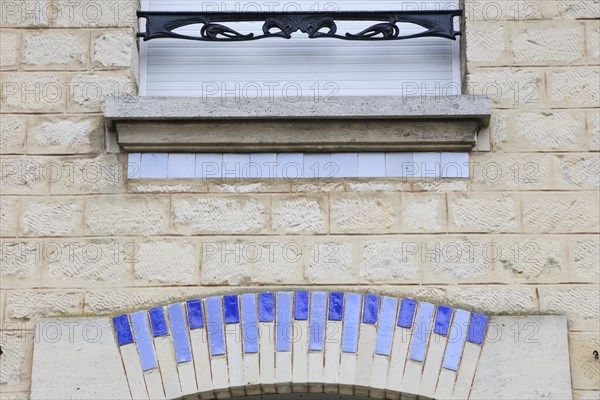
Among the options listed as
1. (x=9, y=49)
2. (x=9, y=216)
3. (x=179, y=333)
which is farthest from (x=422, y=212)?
(x=9, y=49)

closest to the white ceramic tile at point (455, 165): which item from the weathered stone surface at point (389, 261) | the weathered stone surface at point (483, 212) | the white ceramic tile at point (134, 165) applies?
the weathered stone surface at point (483, 212)

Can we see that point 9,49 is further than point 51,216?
Yes

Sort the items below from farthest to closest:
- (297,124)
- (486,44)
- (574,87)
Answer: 1. (486,44)
2. (574,87)
3. (297,124)

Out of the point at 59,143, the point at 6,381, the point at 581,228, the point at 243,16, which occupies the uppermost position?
the point at 243,16

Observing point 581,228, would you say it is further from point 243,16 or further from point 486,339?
point 243,16

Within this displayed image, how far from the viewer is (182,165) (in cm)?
635

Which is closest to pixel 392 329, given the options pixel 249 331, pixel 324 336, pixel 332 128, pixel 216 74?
pixel 324 336

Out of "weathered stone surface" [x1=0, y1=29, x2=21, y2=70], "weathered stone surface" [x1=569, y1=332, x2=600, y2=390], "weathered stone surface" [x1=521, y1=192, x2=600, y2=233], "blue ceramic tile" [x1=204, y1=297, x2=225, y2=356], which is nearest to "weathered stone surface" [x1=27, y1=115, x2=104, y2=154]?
"weathered stone surface" [x1=0, y1=29, x2=21, y2=70]

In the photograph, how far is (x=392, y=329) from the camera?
5.98 m

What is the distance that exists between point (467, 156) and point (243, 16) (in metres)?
1.46

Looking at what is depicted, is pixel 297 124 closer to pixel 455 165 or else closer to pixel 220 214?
pixel 220 214

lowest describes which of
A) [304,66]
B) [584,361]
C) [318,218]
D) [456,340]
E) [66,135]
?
[584,361]

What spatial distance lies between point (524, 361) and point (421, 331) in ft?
1.67

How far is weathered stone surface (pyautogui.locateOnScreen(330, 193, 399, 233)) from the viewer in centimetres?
623
